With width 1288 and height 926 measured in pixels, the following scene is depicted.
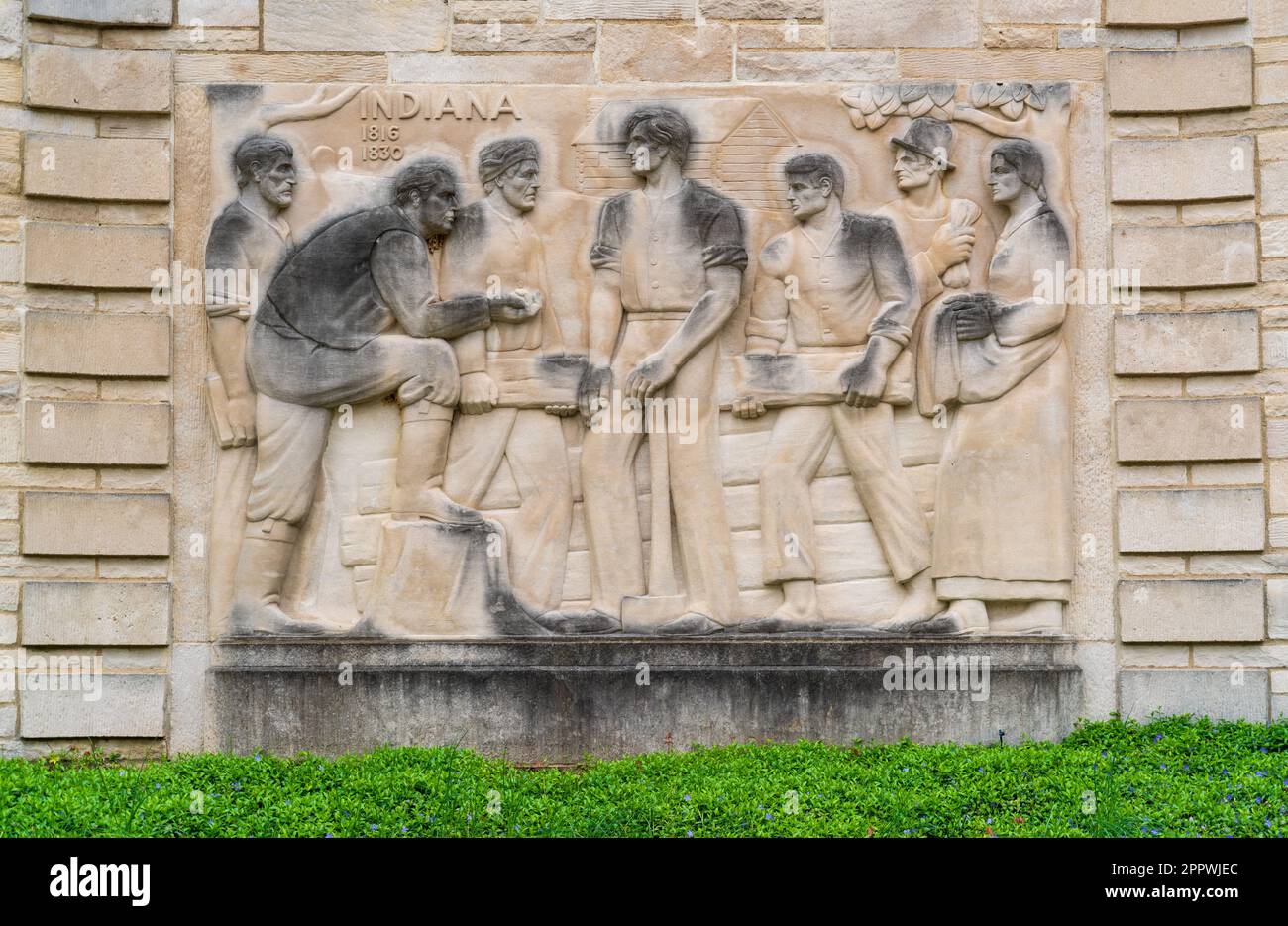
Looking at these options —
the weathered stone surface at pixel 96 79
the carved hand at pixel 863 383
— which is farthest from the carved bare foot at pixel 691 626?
the weathered stone surface at pixel 96 79

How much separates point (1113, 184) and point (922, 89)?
1.28 m

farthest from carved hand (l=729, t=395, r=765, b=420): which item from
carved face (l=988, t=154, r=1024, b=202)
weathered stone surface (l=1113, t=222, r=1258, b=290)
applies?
weathered stone surface (l=1113, t=222, r=1258, b=290)

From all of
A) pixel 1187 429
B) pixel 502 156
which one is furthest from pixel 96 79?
pixel 1187 429

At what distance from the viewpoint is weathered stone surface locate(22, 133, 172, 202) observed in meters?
10.1

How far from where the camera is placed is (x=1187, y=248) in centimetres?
1020

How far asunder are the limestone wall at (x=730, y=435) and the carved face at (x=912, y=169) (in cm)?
53

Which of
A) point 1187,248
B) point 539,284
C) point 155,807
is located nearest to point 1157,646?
point 1187,248

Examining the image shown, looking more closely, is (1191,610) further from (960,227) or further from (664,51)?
(664,51)

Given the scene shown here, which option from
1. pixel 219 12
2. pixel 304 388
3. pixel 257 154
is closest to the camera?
pixel 304 388

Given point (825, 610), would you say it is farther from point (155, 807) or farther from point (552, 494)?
point (155, 807)

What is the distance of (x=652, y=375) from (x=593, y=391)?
36 centimetres

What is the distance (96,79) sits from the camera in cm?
1024

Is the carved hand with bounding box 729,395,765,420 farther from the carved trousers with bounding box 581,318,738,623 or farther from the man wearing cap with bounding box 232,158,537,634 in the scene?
the man wearing cap with bounding box 232,158,537,634

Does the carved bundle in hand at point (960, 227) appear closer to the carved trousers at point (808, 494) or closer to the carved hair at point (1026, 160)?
the carved hair at point (1026, 160)
